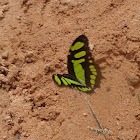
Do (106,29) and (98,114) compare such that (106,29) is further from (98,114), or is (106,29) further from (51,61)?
A: (98,114)

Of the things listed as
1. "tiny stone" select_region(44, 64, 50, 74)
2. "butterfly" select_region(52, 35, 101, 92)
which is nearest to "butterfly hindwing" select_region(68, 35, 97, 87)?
"butterfly" select_region(52, 35, 101, 92)

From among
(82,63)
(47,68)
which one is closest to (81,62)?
(82,63)

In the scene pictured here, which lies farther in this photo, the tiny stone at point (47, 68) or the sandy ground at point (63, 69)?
the tiny stone at point (47, 68)

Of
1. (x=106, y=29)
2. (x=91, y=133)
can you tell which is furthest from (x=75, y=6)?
(x=91, y=133)

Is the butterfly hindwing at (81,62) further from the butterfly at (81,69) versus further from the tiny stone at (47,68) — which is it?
the tiny stone at (47,68)

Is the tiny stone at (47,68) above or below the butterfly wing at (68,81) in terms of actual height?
above

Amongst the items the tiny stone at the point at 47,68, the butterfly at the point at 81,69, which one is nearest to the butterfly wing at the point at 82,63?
the butterfly at the point at 81,69
